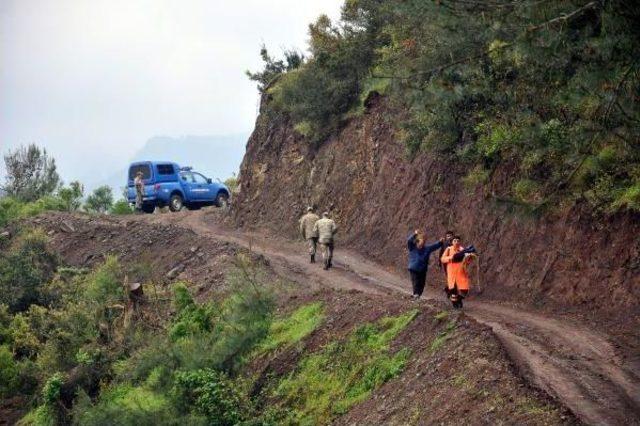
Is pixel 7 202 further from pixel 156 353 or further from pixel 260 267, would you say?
pixel 156 353

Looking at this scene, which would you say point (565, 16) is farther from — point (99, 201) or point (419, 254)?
point (99, 201)

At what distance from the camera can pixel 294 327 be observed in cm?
1812

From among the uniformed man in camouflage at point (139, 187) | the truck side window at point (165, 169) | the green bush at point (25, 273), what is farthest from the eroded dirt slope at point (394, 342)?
the truck side window at point (165, 169)

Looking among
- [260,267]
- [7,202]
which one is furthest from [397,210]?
[7,202]

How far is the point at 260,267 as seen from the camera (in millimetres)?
22609

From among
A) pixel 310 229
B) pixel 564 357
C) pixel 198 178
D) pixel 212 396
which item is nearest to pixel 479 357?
pixel 564 357

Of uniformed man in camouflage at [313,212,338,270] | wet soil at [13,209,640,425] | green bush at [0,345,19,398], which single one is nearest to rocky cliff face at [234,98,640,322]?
wet soil at [13,209,640,425]

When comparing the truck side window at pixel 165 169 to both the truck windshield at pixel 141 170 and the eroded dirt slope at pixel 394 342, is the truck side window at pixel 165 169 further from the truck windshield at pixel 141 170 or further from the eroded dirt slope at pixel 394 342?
the eroded dirt slope at pixel 394 342

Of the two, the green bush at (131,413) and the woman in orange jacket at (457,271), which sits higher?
the woman in orange jacket at (457,271)

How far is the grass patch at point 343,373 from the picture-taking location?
13.8 metres

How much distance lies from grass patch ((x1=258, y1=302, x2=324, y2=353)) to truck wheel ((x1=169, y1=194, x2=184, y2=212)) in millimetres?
19233

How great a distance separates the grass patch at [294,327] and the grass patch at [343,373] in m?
1.22

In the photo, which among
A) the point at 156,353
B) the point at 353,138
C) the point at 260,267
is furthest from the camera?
the point at 353,138

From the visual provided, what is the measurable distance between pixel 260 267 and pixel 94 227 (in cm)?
1426
